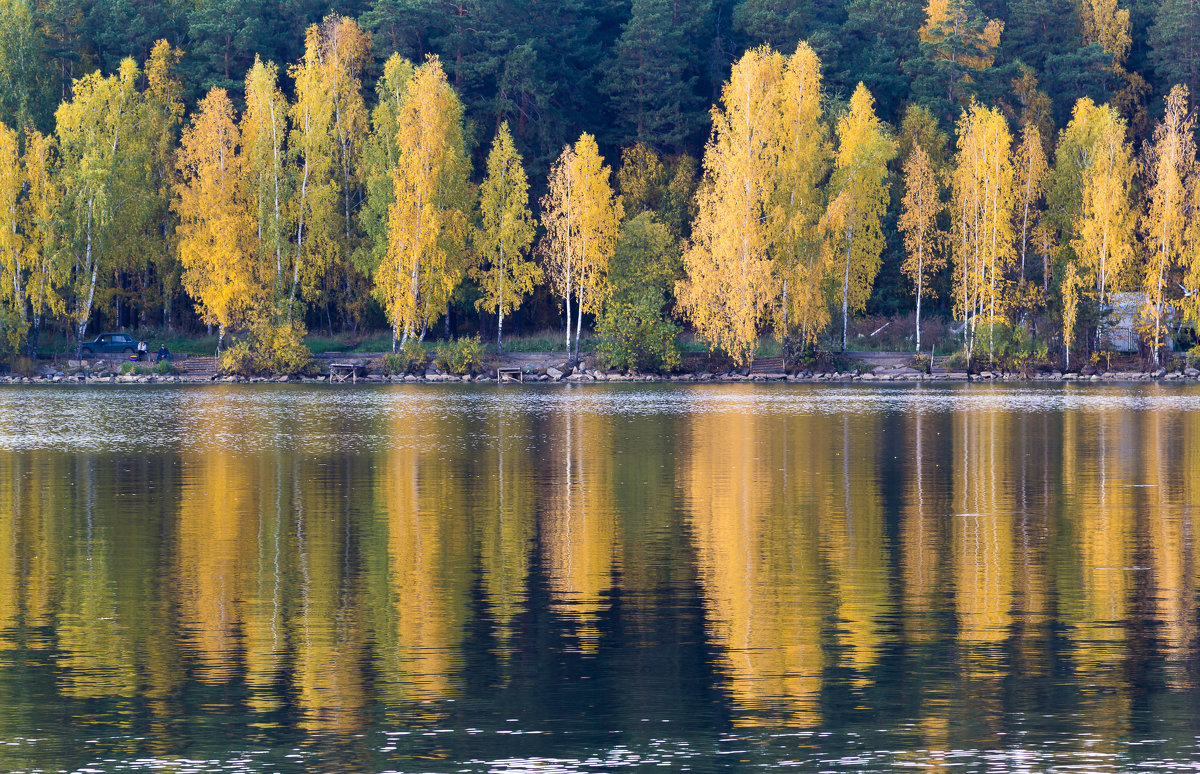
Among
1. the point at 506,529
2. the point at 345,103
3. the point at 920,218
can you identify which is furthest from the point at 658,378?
the point at 506,529

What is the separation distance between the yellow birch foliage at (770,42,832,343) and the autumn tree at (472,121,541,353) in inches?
525

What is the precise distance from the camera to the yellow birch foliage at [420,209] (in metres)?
72.4

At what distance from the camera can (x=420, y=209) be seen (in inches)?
2879

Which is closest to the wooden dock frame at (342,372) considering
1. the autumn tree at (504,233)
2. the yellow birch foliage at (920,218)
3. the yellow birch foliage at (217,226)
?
the yellow birch foliage at (217,226)

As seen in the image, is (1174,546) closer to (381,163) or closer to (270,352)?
(270,352)

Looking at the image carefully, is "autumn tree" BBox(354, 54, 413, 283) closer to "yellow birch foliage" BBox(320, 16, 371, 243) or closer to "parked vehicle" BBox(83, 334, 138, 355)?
"yellow birch foliage" BBox(320, 16, 371, 243)

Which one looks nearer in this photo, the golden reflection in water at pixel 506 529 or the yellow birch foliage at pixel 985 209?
the golden reflection in water at pixel 506 529

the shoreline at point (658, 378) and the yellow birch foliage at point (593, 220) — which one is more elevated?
the yellow birch foliage at point (593, 220)

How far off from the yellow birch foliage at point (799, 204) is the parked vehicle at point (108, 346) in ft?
112

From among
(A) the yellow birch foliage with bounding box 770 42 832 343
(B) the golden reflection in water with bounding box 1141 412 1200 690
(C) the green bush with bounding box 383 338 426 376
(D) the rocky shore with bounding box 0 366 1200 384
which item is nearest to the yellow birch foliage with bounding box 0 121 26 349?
(D) the rocky shore with bounding box 0 366 1200 384

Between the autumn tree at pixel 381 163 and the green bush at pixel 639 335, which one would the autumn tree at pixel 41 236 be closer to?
the autumn tree at pixel 381 163

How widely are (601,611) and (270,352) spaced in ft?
197

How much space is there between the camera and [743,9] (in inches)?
3410

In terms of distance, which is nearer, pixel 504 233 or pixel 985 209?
pixel 985 209
